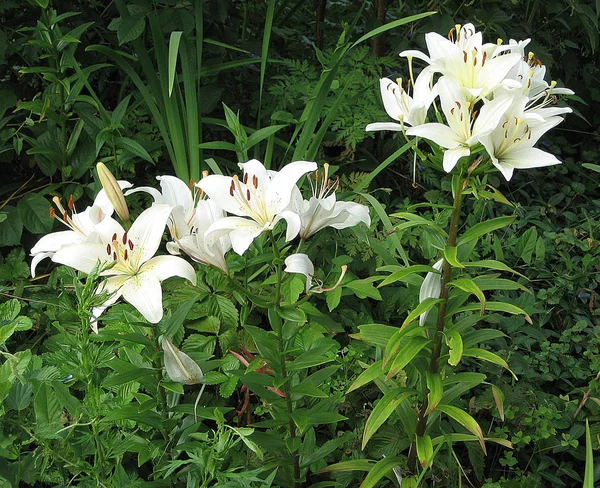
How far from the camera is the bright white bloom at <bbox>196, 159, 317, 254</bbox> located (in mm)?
977

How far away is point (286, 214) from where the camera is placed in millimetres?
953

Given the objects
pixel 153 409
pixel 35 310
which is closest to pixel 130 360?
pixel 153 409

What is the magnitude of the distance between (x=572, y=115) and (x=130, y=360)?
7.04 ft

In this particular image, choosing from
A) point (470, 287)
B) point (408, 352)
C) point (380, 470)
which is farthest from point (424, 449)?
point (470, 287)

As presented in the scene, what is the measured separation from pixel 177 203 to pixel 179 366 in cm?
24

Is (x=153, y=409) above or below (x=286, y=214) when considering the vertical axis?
below

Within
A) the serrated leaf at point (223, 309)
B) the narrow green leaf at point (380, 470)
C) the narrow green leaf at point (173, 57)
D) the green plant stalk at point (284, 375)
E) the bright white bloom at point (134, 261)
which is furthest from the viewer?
the narrow green leaf at point (173, 57)

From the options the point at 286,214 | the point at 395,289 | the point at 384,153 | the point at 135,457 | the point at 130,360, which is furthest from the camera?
the point at 384,153

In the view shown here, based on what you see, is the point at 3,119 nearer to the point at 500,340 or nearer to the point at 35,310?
the point at 35,310

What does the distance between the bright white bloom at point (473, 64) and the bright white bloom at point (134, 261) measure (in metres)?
0.47

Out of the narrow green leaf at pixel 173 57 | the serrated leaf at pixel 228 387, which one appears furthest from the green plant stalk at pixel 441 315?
the narrow green leaf at pixel 173 57

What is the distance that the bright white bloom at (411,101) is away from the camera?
1097 millimetres

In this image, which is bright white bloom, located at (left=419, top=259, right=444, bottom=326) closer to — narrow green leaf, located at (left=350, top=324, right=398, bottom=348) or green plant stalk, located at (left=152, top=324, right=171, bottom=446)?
narrow green leaf, located at (left=350, top=324, right=398, bottom=348)

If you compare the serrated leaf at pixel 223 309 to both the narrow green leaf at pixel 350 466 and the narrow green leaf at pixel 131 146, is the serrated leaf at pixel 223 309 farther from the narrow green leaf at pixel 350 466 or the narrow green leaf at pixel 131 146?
the narrow green leaf at pixel 131 146
